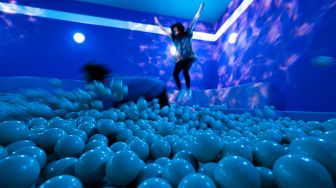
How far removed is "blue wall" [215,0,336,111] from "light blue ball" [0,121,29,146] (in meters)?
1.64

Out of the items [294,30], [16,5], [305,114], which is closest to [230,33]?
[294,30]

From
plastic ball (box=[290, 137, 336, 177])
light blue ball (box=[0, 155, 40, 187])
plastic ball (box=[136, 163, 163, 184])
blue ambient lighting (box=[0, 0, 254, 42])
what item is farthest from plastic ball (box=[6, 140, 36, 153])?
blue ambient lighting (box=[0, 0, 254, 42])

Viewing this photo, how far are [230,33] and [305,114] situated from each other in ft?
7.39

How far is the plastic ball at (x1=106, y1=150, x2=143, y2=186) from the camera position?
0.27 metres

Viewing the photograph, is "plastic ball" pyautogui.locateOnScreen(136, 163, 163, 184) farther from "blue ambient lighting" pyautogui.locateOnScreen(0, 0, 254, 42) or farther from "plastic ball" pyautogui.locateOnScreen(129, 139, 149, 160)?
"blue ambient lighting" pyautogui.locateOnScreen(0, 0, 254, 42)

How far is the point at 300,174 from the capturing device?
8.0 inches

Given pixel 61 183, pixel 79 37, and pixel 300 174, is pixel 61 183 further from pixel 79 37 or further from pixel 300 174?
pixel 79 37

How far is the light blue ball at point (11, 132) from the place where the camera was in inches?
14.4

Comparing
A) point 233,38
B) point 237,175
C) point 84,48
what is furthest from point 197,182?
point 84,48

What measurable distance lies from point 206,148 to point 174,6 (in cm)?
336

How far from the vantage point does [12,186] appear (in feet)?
0.75

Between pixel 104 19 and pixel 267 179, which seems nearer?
pixel 267 179

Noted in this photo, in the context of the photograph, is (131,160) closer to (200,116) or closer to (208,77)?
(200,116)

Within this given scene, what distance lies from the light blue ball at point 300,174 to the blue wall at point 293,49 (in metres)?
1.40
